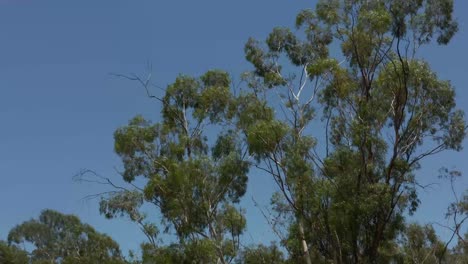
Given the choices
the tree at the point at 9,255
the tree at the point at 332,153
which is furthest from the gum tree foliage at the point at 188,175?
the tree at the point at 9,255

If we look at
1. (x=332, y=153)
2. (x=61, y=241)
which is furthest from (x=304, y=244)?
(x=61, y=241)

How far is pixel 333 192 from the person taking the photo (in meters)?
18.5

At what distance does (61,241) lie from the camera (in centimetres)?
4869

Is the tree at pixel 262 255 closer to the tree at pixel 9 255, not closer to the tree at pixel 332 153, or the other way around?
the tree at pixel 332 153

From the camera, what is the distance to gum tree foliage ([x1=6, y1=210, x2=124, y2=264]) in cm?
4041

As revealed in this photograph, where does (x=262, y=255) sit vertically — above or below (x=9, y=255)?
below

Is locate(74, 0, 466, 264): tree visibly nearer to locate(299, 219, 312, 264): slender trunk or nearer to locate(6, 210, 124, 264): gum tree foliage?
locate(299, 219, 312, 264): slender trunk

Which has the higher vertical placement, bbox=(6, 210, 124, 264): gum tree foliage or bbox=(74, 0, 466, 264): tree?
bbox=(6, 210, 124, 264): gum tree foliage

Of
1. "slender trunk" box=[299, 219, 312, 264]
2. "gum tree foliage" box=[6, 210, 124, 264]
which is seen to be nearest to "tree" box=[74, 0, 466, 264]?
"slender trunk" box=[299, 219, 312, 264]

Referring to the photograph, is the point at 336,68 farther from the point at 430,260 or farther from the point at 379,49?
the point at 430,260

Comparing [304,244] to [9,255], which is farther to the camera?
[9,255]

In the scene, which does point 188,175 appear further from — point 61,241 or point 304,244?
point 61,241

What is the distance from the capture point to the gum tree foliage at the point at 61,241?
133 ft

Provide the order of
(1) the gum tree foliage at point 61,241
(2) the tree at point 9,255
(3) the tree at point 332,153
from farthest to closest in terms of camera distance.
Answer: (2) the tree at point 9,255, (1) the gum tree foliage at point 61,241, (3) the tree at point 332,153
